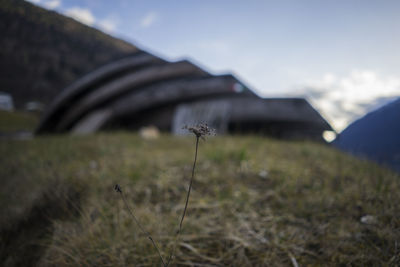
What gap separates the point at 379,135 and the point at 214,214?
1.22 m

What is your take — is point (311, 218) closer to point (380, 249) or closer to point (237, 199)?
point (380, 249)

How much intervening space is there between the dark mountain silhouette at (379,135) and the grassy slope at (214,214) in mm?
185

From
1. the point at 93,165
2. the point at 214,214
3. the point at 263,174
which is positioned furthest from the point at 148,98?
the point at 214,214

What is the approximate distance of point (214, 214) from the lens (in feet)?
4.62

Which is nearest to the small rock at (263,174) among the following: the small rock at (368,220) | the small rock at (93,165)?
the small rock at (368,220)

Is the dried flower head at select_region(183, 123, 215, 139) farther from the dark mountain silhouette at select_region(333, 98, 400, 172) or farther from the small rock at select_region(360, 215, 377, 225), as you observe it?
the dark mountain silhouette at select_region(333, 98, 400, 172)

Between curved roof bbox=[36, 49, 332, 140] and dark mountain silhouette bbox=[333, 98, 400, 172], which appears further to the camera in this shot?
curved roof bbox=[36, 49, 332, 140]

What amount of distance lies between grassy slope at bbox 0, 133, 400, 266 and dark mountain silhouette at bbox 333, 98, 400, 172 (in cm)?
18

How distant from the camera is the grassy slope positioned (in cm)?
98

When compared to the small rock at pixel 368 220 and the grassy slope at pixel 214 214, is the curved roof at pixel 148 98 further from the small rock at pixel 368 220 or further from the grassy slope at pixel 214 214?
the small rock at pixel 368 220

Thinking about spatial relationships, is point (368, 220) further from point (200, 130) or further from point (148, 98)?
point (148, 98)

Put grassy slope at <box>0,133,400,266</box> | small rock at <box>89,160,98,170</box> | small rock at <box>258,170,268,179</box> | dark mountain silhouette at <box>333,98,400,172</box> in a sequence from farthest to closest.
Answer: small rock at <box>89,160,98,170</box>
small rock at <box>258,170,268,179</box>
dark mountain silhouette at <box>333,98,400,172</box>
grassy slope at <box>0,133,400,266</box>

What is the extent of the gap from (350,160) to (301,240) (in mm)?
1729

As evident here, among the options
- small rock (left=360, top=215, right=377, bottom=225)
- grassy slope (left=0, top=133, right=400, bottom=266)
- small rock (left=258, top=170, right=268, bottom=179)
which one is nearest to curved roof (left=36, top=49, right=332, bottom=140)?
grassy slope (left=0, top=133, right=400, bottom=266)
